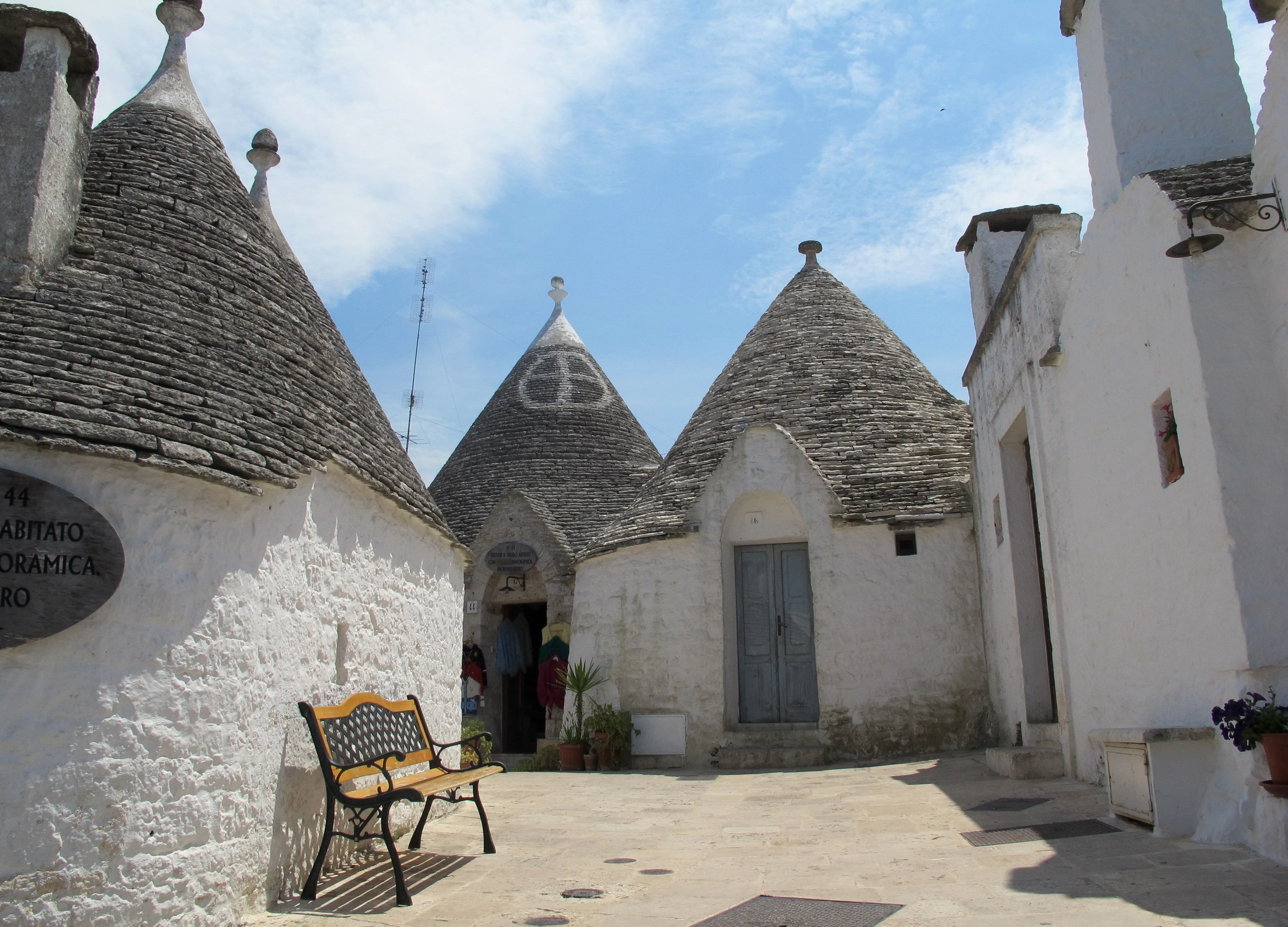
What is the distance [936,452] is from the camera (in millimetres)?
11438

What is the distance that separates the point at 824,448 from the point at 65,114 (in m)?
8.36

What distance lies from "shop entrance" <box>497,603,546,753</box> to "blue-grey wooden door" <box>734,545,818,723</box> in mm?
5584

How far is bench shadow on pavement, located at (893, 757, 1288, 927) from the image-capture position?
3.46 meters

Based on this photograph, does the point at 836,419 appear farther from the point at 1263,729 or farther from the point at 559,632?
the point at 1263,729

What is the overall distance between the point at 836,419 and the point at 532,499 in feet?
19.0

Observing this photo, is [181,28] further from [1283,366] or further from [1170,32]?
[1283,366]

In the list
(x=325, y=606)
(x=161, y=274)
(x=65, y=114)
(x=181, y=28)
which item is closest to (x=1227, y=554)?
(x=325, y=606)

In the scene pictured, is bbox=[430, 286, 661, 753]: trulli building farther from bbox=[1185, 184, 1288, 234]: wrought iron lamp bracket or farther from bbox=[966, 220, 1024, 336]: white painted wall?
→ bbox=[1185, 184, 1288, 234]: wrought iron lamp bracket

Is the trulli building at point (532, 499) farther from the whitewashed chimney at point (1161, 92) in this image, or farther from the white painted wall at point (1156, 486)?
the whitewashed chimney at point (1161, 92)

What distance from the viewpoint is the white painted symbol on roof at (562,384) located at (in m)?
18.1

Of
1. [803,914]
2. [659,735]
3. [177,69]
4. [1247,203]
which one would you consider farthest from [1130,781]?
[177,69]

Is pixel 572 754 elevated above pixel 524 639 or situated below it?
below

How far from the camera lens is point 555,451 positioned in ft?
55.8

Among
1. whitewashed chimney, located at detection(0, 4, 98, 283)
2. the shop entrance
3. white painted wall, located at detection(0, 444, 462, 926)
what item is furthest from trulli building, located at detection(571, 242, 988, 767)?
whitewashed chimney, located at detection(0, 4, 98, 283)
